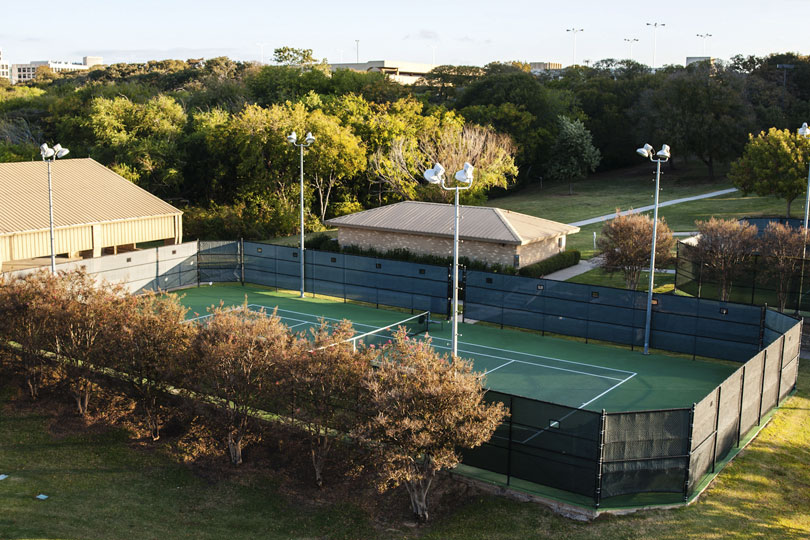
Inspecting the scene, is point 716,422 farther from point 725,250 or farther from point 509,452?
point 725,250

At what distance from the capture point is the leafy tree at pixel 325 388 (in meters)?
16.6

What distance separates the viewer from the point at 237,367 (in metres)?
17.8

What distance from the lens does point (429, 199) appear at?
170 ft

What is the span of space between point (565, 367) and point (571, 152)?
49.3m

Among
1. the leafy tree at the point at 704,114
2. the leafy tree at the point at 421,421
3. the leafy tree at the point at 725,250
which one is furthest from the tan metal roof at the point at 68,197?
the leafy tree at the point at 704,114

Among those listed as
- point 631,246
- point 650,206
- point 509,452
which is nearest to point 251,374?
point 509,452

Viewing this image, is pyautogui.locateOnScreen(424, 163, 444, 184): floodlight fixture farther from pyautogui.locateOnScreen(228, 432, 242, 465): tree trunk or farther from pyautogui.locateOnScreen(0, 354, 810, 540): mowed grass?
pyautogui.locateOnScreen(228, 432, 242, 465): tree trunk

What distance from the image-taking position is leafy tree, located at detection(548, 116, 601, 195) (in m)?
71.8

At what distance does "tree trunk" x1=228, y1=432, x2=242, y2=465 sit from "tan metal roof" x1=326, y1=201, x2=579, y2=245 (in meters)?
20.1

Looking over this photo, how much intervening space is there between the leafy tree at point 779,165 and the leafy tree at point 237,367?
39.7 metres

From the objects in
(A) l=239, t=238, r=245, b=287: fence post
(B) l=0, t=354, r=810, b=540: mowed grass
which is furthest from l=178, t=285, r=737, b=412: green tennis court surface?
(A) l=239, t=238, r=245, b=287: fence post

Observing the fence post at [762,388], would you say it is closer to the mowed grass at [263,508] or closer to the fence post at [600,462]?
the mowed grass at [263,508]

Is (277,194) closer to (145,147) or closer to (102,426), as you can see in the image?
(145,147)

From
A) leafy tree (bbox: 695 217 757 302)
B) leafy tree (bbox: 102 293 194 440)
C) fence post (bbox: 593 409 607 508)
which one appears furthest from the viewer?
leafy tree (bbox: 695 217 757 302)
